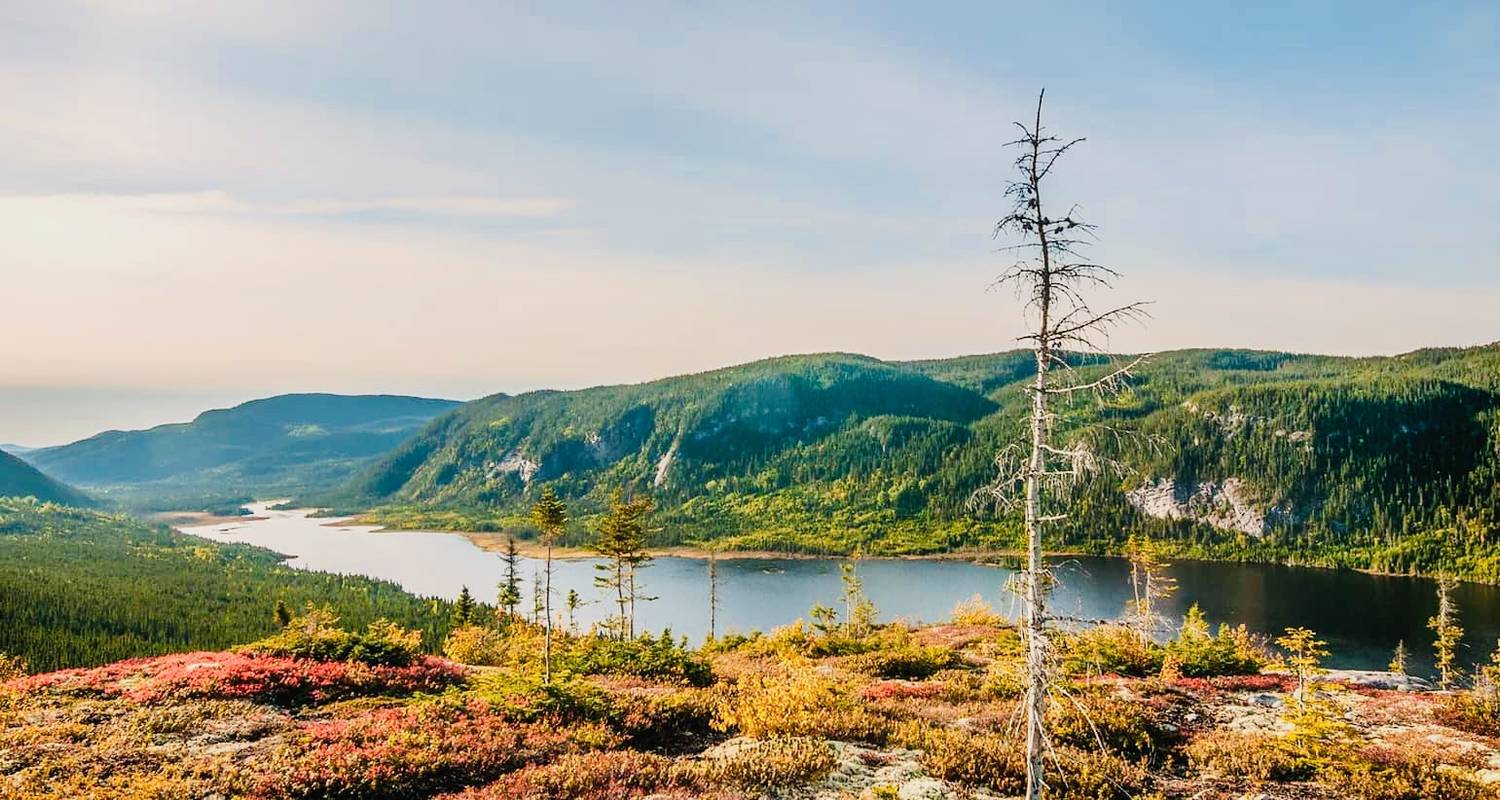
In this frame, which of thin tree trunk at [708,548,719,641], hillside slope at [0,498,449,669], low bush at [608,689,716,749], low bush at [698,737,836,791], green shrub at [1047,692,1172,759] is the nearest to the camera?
low bush at [698,737,836,791]

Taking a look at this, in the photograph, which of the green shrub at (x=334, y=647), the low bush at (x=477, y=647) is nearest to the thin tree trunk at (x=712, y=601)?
the low bush at (x=477, y=647)

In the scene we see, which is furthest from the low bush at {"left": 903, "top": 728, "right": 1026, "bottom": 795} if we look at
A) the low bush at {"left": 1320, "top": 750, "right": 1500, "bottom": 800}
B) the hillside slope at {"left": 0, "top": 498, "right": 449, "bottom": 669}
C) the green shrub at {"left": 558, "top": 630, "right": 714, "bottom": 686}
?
the hillside slope at {"left": 0, "top": 498, "right": 449, "bottom": 669}

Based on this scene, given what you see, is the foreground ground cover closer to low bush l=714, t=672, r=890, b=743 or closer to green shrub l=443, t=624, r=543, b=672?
low bush l=714, t=672, r=890, b=743

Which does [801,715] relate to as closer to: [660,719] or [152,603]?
[660,719]

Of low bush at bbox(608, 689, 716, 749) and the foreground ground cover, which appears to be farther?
low bush at bbox(608, 689, 716, 749)

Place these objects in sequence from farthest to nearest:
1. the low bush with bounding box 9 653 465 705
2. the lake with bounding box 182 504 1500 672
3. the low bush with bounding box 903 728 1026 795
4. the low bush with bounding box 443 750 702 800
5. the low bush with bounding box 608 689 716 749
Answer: the lake with bounding box 182 504 1500 672 < the low bush with bounding box 9 653 465 705 < the low bush with bounding box 608 689 716 749 < the low bush with bounding box 903 728 1026 795 < the low bush with bounding box 443 750 702 800

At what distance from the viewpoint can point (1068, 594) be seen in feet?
324

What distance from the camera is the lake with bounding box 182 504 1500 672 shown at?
326 ft

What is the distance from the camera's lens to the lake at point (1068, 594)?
326ft

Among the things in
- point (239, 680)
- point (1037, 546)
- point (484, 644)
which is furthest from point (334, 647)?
point (484, 644)

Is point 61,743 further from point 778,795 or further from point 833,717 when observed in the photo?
point 833,717

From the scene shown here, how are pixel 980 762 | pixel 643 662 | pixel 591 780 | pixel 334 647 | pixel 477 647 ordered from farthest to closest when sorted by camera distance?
pixel 477 647 → pixel 643 662 → pixel 334 647 → pixel 980 762 → pixel 591 780

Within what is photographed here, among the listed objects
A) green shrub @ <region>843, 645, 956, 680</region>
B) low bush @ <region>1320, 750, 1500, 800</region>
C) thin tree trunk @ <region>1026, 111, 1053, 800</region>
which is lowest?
green shrub @ <region>843, 645, 956, 680</region>

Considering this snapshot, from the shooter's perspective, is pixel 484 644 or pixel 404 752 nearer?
pixel 404 752
